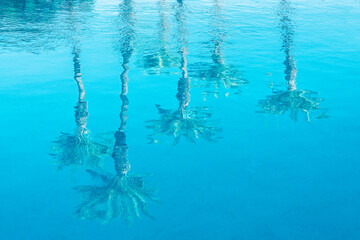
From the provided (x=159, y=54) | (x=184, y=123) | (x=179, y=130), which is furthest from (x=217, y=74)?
(x=179, y=130)

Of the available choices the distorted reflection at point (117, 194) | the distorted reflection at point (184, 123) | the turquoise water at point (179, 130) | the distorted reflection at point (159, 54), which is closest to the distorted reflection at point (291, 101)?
the turquoise water at point (179, 130)

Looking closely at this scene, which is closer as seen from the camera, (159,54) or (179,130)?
(179,130)

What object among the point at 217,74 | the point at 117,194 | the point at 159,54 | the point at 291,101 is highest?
the point at 159,54

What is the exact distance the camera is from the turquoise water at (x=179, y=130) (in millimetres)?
9211

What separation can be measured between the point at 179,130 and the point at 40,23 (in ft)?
49.5

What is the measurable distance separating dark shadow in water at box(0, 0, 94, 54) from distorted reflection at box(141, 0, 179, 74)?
15.2 feet

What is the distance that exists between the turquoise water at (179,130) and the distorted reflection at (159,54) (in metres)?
0.09

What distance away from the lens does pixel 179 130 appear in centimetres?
1286

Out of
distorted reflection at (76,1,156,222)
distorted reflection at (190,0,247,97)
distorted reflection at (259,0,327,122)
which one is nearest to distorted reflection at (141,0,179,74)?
distorted reflection at (190,0,247,97)

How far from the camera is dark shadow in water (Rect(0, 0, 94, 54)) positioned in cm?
1997

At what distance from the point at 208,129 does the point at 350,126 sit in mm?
4993

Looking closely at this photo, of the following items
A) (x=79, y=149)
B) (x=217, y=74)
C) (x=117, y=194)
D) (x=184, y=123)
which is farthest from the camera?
(x=217, y=74)

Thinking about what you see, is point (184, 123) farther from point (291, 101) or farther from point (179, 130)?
point (291, 101)

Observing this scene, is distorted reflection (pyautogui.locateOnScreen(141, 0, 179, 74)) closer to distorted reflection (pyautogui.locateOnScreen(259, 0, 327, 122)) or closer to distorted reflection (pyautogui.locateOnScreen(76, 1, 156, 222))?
distorted reflection (pyautogui.locateOnScreen(259, 0, 327, 122))
